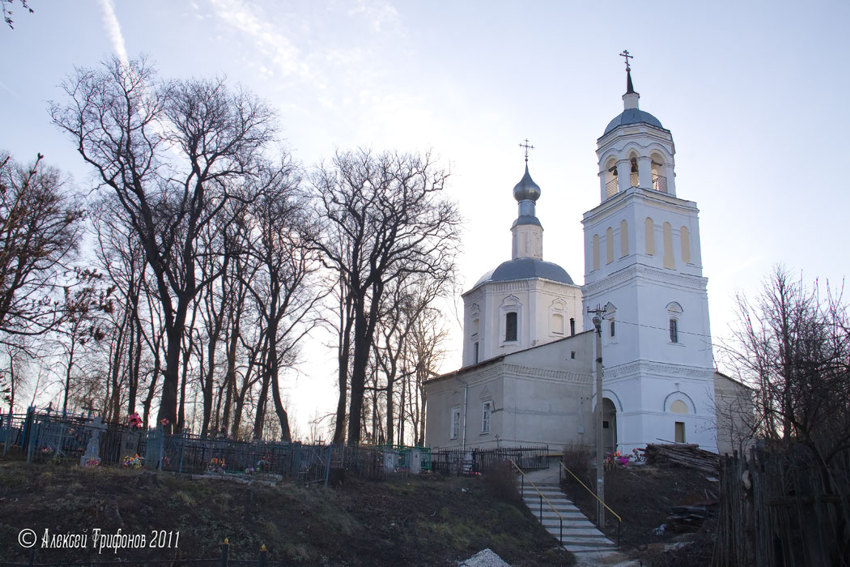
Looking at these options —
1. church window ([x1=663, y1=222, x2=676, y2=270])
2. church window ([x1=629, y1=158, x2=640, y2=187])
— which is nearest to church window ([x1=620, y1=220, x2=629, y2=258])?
church window ([x1=663, y1=222, x2=676, y2=270])

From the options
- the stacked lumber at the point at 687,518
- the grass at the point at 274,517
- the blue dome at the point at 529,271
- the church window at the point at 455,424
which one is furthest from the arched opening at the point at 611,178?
the grass at the point at 274,517

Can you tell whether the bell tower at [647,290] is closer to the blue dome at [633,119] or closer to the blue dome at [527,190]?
the blue dome at [633,119]

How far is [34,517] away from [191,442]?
6.44 m

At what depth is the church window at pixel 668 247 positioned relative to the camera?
3288 centimetres

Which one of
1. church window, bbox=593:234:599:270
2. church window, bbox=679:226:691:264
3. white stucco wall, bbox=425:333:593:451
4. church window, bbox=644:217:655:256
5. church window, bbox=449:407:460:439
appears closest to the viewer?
white stucco wall, bbox=425:333:593:451

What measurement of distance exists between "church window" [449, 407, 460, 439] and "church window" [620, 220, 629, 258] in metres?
11.7

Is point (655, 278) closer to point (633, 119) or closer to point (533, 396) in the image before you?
point (533, 396)

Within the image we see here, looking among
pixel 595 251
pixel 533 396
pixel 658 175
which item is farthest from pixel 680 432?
pixel 658 175

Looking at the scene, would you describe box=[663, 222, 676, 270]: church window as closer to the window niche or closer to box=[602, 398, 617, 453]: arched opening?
box=[602, 398, 617, 453]: arched opening

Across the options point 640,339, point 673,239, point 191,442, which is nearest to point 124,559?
point 191,442

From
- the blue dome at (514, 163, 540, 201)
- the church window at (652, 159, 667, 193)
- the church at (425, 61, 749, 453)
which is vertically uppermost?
the blue dome at (514, 163, 540, 201)

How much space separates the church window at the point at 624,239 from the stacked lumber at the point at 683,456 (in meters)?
9.70

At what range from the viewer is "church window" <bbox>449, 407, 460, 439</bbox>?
1420 inches

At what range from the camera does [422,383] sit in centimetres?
4278
